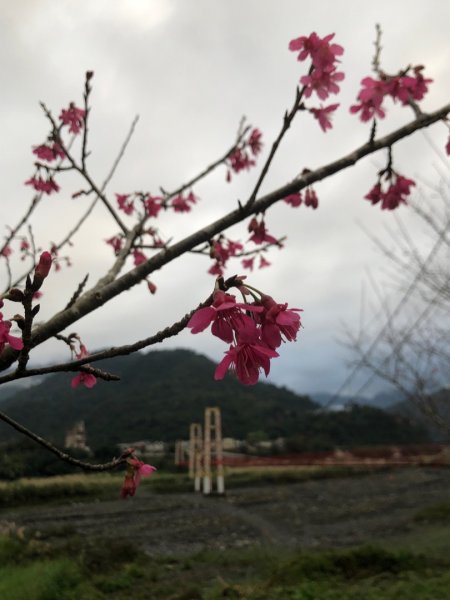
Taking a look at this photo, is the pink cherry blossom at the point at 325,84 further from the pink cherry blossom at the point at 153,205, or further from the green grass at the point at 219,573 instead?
the green grass at the point at 219,573

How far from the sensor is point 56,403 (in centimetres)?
1762

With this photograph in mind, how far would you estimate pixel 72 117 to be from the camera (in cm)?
285

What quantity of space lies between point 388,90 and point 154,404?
23345mm

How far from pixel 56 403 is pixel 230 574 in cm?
1412

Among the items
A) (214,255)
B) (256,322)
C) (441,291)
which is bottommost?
(256,322)

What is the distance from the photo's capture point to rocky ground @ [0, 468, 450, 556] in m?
6.87

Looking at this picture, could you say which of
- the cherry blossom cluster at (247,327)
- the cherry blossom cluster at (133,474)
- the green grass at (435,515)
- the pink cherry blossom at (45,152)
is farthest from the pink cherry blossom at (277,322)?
the green grass at (435,515)

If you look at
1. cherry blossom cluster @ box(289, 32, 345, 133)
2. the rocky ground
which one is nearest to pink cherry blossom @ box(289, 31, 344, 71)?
cherry blossom cluster @ box(289, 32, 345, 133)

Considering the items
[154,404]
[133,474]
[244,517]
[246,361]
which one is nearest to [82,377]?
[133,474]

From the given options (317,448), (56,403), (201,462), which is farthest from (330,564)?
(317,448)

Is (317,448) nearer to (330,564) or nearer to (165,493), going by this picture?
(165,493)

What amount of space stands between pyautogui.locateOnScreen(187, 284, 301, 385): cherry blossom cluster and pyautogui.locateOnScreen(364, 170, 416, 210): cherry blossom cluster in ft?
5.40

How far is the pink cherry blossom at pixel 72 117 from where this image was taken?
112 inches

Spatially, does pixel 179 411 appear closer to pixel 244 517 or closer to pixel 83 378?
pixel 244 517
